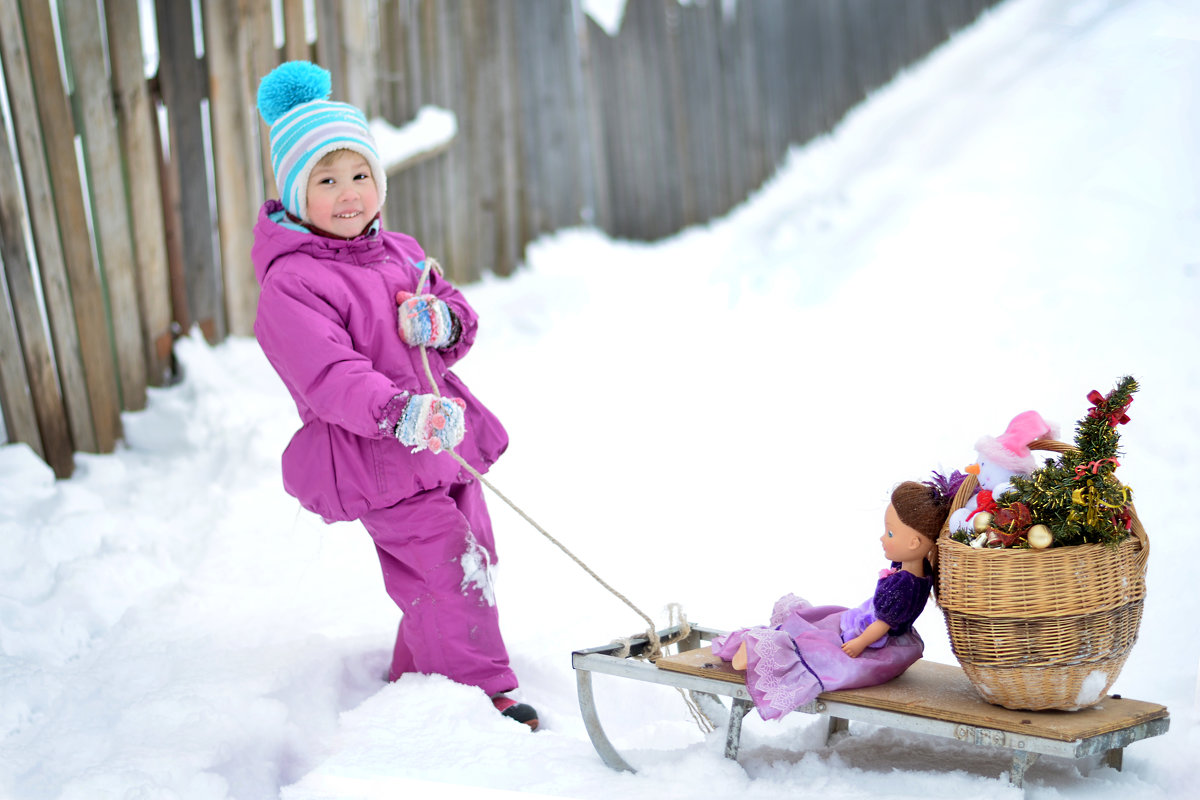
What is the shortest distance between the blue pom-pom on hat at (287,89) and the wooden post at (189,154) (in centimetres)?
195

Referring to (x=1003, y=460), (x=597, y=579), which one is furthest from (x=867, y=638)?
(x=597, y=579)

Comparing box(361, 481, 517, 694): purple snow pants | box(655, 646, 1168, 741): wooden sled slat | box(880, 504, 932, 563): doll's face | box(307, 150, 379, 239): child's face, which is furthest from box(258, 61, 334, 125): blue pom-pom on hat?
box(880, 504, 932, 563): doll's face

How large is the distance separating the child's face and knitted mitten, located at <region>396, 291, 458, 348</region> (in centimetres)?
23

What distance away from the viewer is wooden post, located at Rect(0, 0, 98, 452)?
3.96 m

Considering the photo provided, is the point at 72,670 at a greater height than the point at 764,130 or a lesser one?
lesser

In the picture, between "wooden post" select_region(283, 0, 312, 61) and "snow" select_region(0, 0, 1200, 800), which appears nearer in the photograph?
"snow" select_region(0, 0, 1200, 800)

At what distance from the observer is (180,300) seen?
4.79 meters

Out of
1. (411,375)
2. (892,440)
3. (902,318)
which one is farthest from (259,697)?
(902,318)

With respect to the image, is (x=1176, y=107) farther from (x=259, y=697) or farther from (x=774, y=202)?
(x=259, y=697)

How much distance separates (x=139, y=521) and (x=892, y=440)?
2.82 m

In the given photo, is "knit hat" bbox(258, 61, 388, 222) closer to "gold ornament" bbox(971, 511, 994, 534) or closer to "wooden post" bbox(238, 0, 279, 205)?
"gold ornament" bbox(971, 511, 994, 534)

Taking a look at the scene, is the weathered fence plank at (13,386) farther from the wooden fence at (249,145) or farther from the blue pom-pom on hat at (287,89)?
the blue pom-pom on hat at (287,89)

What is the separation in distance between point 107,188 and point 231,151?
661 millimetres

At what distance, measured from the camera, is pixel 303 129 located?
2871 mm
